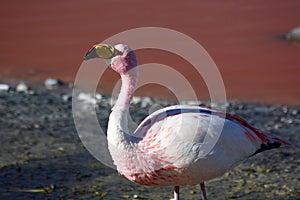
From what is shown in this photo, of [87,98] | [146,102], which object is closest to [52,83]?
[87,98]

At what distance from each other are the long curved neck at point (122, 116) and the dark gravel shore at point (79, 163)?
1.07 m

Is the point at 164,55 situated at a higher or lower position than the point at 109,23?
lower

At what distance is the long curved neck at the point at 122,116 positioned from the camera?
4.80 meters

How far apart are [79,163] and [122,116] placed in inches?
66.5

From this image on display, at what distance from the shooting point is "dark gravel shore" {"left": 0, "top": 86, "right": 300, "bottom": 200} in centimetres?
581

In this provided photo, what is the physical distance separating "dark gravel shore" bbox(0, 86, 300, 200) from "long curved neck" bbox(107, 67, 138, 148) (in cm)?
107

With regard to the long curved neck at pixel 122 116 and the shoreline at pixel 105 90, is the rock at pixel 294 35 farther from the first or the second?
the long curved neck at pixel 122 116

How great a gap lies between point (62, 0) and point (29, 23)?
1.19 m

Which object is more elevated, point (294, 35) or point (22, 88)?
point (294, 35)

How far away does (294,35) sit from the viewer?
10.5 meters

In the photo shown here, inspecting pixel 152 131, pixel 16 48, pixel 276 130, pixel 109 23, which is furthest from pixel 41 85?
pixel 152 131

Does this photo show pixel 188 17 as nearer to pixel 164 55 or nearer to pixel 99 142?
pixel 164 55

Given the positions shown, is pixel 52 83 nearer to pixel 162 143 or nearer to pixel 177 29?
pixel 177 29

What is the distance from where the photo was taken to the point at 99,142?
6.92m
